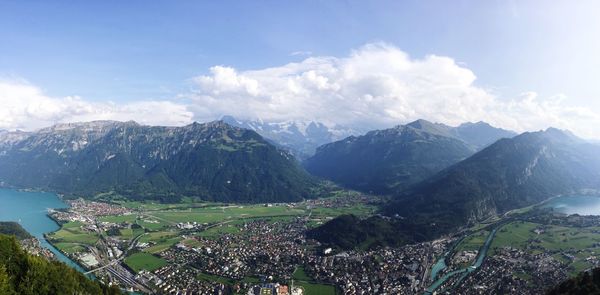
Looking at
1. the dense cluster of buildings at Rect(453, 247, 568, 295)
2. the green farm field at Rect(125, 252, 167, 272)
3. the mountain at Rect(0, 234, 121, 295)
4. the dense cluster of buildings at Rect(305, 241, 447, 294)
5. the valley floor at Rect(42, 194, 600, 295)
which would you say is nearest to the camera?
the mountain at Rect(0, 234, 121, 295)

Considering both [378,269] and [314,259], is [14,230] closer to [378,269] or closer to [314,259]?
[314,259]

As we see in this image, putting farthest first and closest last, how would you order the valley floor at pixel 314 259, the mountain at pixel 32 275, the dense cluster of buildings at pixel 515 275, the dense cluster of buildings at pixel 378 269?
1. the valley floor at pixel 314 259
2. the dense cluster of buildings at pixel 378 269
3. the dense cluster of buildings at pixel 515 275
4. the mountain at pixel 32 275

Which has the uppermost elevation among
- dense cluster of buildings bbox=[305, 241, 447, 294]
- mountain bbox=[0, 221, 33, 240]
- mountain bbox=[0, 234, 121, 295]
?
mountain bbox=[0, 234, 121, 295]

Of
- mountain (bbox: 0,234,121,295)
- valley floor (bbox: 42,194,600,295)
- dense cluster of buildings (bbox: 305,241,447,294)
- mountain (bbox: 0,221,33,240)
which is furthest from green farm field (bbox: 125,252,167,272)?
mountain (bbox: 0,234,121,295)

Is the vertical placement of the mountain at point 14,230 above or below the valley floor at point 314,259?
above

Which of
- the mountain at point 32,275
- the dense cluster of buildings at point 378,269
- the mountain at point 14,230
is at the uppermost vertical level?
the mountain at point 32,275

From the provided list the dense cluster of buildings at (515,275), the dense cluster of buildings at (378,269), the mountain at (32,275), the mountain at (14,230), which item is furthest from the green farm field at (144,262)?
the dense cluster of buildings at (515,275)

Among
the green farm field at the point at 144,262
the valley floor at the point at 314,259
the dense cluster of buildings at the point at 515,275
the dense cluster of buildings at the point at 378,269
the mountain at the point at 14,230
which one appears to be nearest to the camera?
the dense cluster of buildings at the point at 515,275

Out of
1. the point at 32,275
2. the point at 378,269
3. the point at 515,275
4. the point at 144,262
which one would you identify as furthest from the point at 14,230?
the point at 515,275

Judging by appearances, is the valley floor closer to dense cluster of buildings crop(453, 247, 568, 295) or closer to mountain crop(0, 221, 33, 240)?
dense cluster of buildings crop(453, 247, 568, 295)

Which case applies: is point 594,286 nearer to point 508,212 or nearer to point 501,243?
point 501,243

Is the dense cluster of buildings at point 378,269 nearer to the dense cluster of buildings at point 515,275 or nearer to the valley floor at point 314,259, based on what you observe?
the valley floor at point 314,259
